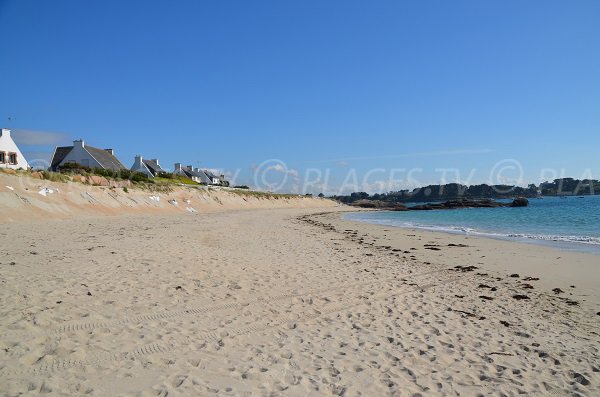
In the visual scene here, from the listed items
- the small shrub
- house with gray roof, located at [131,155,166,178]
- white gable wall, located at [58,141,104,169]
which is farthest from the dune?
house with gray roof, located at [131,155,166,178]

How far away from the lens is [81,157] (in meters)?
41.5

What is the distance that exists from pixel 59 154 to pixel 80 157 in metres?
3.98

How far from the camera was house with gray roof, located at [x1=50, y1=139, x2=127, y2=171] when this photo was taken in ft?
136

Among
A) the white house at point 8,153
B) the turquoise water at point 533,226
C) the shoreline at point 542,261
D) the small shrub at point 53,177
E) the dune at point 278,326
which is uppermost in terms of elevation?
the white house at point 8,153

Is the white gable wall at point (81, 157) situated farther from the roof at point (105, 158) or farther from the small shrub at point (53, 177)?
the small shrub at point (53, 177)

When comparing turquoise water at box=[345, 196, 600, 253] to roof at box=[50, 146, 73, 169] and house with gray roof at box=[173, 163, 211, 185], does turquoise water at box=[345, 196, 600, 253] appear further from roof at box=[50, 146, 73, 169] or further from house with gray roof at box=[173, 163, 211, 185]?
house with gray roof at box=[173, 163, 211, 185]

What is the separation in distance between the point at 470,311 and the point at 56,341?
624 cm

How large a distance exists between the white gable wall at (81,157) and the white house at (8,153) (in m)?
7.46

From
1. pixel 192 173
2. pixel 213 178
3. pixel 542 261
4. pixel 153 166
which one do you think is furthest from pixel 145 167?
pixel 542 261

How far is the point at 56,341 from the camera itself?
4227mm

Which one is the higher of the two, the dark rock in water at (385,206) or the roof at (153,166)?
the roof at (153,166)

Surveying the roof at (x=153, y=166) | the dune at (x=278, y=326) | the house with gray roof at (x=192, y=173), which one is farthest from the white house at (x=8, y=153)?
the house with gray roof at (x=192, y=173)

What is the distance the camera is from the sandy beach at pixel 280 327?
373 cm

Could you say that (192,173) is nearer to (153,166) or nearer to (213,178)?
(213,178)
